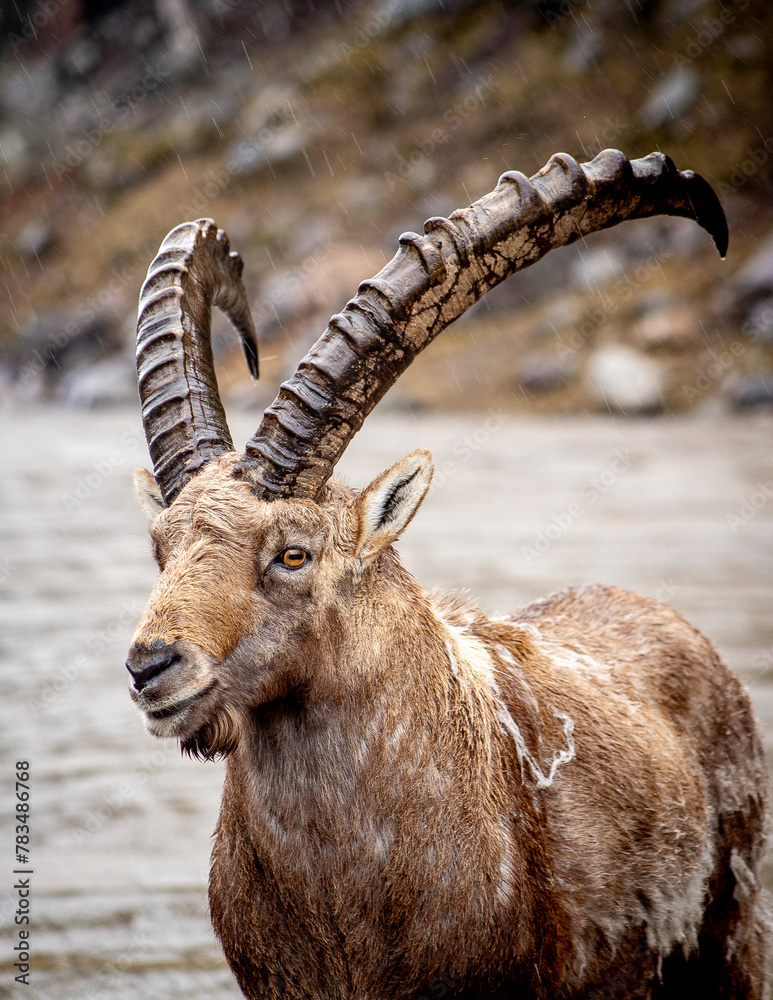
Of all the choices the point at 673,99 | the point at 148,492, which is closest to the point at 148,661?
the point at 148,492

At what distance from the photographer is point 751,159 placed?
139ft

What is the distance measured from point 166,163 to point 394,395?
144ft

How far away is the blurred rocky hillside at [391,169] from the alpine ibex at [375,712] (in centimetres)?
1752

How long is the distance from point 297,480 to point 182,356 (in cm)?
85

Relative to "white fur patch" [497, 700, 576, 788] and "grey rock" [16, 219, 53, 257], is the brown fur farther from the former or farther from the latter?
"grey rock" [16, 219, 53, 257]

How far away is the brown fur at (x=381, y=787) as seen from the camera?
3350 millimetres

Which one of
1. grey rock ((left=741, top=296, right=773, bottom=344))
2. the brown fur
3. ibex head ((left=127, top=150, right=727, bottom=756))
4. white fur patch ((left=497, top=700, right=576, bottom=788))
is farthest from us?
grey rock ((left=741, top=296, right=773, bottom=344))

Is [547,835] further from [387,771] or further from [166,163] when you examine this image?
[166,163]

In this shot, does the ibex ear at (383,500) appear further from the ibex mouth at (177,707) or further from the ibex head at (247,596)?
the ibex mouth at (177,707)

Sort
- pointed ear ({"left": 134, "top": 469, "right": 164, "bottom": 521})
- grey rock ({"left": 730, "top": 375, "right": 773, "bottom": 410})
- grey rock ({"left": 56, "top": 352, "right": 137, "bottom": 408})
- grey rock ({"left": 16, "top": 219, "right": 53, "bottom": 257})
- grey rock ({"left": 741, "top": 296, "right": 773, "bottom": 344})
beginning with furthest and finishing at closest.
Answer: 1. grey rock ({"left": 16, "top": 219, "right": 53, "bottom": 257})
2. grey rock ({"left": 56, "top": 352, "right": 137, "bottom": 408})
3. grey rock ({"left": 741, "top": 296, "right": 773, "bottom": 344})
4. grey rock ({"left": 730, "top": 375, "right": 773, "bottom": 410})
5. pointed ear ({"left": 134, "top": 469, "right": 164, "bottom": 521})

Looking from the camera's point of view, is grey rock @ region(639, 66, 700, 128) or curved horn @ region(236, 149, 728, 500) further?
grey rock @ region(639, 66, 700, 128)

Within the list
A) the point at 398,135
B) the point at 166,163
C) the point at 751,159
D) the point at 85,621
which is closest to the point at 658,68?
the point at 751,159

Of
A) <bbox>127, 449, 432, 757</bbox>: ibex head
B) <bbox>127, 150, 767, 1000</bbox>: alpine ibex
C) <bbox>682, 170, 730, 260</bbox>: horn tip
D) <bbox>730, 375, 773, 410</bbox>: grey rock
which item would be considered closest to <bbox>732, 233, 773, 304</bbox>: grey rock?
<bbox>730, 375, 773, 410</bbox>: grey rock

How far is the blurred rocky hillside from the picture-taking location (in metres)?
35.1
